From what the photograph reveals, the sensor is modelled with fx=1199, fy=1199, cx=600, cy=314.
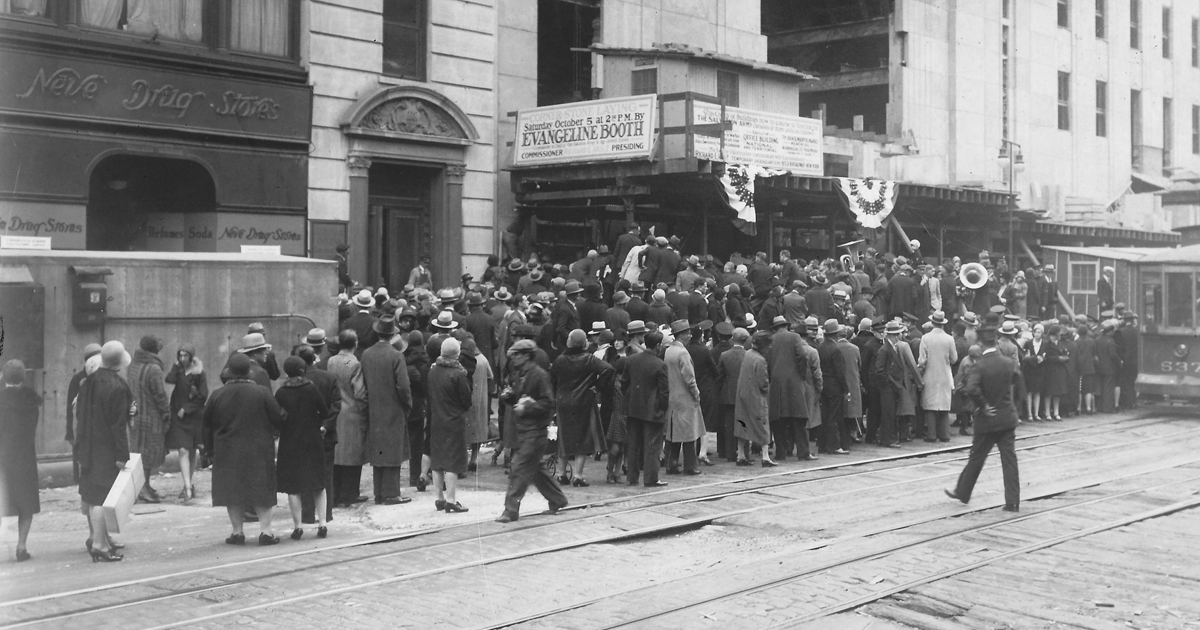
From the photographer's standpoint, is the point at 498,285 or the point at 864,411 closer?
the point at 864,411

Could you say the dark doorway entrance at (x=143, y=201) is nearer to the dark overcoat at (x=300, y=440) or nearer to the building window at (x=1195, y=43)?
the dark overcoat at (x=300, y=440)

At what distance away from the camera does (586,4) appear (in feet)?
89.4

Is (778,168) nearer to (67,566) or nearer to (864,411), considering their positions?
(864,411)

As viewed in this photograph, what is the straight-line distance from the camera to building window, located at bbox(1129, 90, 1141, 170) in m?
45.8

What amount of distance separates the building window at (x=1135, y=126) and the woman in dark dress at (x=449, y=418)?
40084mm

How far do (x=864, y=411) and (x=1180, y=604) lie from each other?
31.8 feet

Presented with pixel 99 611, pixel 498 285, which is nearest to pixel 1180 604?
pixel 99 611

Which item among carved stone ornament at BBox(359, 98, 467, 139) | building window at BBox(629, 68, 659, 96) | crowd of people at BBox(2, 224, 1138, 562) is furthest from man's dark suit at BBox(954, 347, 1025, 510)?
building window at BBox(629, 68, 659, 96)

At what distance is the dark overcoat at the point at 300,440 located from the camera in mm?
11344

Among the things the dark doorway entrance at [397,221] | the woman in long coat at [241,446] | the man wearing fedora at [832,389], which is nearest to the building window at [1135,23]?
the dark doorway entrance at [397,221]

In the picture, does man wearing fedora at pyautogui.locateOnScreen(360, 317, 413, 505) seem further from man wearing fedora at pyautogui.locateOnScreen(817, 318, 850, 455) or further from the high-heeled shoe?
man wearing fedora at pyautogui.locateOnScreen(817, 318, 850, 455)

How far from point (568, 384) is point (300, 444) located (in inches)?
138

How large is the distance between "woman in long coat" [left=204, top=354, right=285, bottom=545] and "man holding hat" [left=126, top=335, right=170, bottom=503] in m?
2.15

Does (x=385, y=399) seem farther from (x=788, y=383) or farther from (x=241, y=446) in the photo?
(x=788, y=383)
